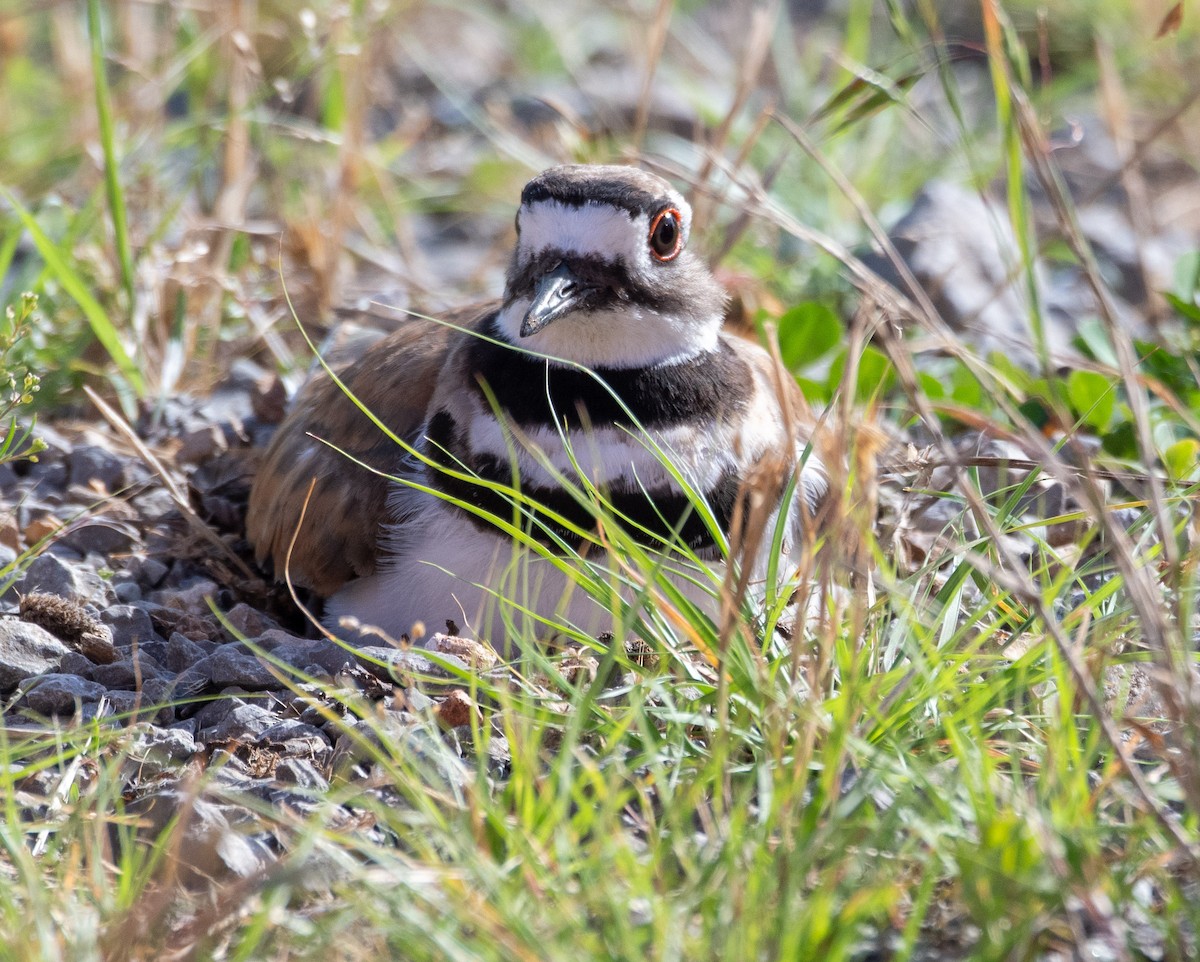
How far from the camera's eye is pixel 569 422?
388cm

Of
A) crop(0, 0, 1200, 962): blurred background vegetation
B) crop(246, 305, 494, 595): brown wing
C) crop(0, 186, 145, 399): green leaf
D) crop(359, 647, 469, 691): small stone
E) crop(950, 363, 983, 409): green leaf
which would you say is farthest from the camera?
crop(950, 363, 983, 409): green leaf

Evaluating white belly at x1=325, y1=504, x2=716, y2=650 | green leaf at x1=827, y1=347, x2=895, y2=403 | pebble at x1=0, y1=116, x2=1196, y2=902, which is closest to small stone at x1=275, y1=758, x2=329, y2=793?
pebble at x1=0, y1=116, x2=1196, y2=902

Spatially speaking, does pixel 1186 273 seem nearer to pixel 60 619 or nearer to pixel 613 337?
pixel 613 337

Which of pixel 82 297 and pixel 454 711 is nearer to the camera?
pixel 454 711

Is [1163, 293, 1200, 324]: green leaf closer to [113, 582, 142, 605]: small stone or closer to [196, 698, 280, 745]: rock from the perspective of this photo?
[196, 698, 280, 745]: rock

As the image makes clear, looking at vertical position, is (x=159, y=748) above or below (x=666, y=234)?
below

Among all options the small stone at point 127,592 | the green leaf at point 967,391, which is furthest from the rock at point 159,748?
the green leaf at point 967,391

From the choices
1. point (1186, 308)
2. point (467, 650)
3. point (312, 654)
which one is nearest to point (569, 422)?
point (467, 650)

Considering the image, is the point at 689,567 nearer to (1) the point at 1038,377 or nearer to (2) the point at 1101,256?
(1) the point at 1038,377

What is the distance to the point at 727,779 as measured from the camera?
2766mm

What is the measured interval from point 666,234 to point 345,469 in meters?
1.27

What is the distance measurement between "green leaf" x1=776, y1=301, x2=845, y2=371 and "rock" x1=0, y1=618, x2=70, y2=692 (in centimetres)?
288

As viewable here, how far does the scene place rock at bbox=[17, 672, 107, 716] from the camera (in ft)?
11.5

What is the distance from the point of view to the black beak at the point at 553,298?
3592 mm
